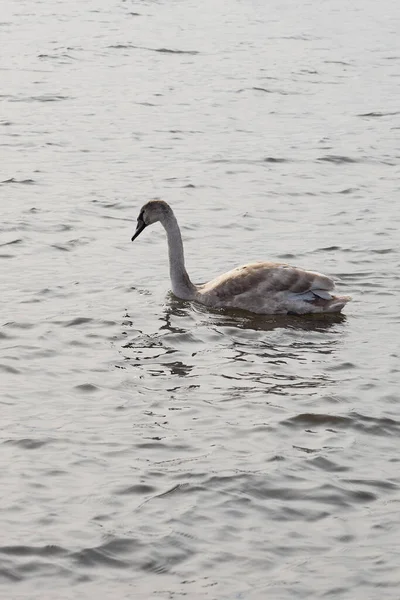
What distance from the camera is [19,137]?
70.5 ft

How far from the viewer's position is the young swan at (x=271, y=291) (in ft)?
43.8

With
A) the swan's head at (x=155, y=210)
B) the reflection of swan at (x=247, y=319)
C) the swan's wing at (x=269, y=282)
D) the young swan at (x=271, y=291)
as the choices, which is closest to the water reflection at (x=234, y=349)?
the reflection of swan at (x=247, y=319)

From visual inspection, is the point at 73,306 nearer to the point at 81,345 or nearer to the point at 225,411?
the point at 81,345

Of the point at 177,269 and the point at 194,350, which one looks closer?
the point at 194,350

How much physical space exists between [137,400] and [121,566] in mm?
2891

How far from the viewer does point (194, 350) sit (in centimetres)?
1237

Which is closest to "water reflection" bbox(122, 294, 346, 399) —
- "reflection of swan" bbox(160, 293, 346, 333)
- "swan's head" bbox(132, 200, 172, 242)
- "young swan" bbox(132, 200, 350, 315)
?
"reflection of swan" bbox(160, 293, 346, 333)

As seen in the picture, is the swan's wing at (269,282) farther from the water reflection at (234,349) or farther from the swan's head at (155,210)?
the swan's head at (155,210)

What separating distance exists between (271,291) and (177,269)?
122cm

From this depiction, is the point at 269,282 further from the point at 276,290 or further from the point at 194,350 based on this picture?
the point at 194,350

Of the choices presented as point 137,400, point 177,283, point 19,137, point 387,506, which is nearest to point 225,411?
point 137,400

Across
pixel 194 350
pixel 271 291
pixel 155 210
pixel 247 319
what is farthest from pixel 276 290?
pixel 155 210

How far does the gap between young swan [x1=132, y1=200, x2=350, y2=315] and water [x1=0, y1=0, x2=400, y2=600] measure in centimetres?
19

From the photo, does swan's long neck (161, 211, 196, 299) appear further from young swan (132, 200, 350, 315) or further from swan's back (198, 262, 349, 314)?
swan's back (198, 262, 349, 314)
